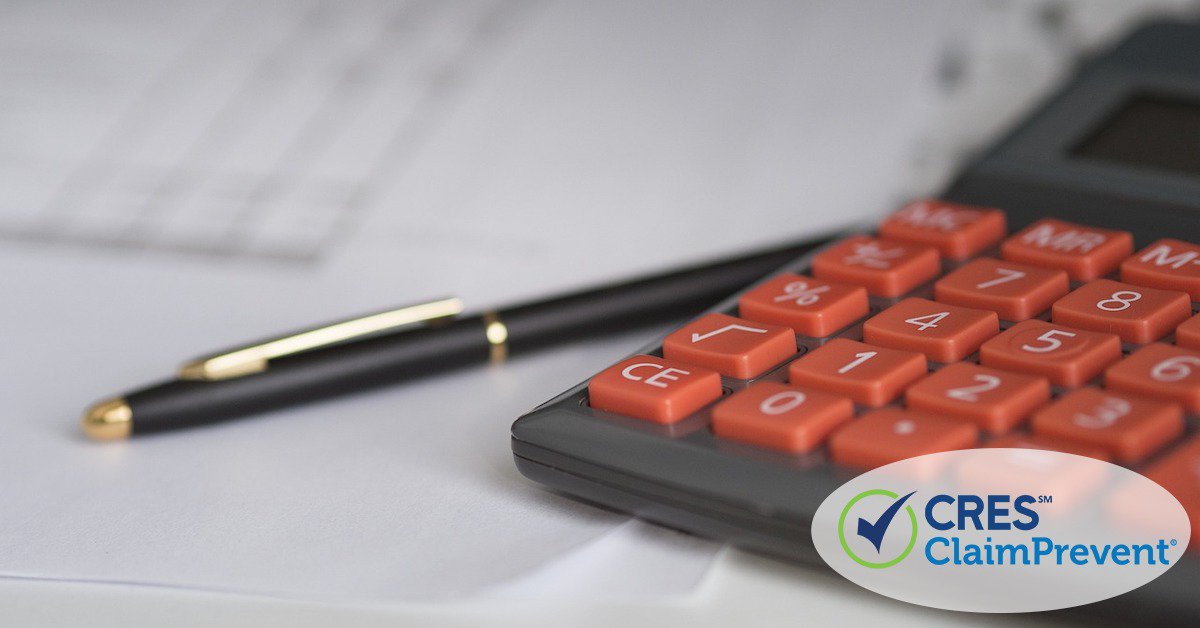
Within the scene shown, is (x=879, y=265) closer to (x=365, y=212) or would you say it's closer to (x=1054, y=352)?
(x=1054, y=352)

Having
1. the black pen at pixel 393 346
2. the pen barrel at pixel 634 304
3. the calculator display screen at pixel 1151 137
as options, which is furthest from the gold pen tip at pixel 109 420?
the calculator display screen at pixel 1151 137

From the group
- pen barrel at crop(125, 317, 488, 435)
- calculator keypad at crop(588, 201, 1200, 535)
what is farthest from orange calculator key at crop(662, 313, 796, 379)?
pen barrel at crop(125, 317, 488, 435)

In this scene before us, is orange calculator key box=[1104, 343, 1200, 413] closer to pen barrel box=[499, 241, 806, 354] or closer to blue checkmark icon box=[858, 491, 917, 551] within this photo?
blue checkmark icon box=[858, 491, 917, 551]

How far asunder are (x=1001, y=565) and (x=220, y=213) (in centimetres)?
45

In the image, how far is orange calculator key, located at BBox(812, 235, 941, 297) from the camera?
1.36 ft

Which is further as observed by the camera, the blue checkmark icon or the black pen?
the black pen

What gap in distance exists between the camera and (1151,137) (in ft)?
1.60

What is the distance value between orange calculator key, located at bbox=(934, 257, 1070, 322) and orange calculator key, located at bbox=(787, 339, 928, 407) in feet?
0.14

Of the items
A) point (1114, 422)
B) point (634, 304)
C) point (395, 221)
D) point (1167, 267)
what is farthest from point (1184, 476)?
point (395, 221)

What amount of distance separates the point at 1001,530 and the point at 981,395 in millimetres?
44

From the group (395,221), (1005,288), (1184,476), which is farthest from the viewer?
(395,221)

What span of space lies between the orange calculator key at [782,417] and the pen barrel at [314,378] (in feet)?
0.48

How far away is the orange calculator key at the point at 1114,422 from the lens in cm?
30

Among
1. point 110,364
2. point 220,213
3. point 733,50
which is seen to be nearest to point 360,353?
point 110,364
